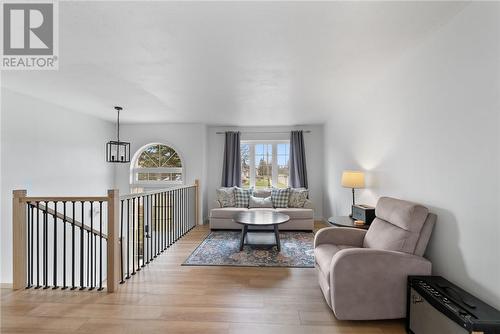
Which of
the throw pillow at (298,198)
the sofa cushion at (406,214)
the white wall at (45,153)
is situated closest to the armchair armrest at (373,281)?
the sofa cushion at (406,214)

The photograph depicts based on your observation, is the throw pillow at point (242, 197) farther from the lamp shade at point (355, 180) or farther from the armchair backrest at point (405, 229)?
the armchair backrest at point (405, 229)

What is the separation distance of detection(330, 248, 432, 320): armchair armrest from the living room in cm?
1

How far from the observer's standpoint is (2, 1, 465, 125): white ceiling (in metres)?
1.69

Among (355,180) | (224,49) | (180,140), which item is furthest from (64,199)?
(355,180)

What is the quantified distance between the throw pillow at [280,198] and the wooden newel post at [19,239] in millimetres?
4077

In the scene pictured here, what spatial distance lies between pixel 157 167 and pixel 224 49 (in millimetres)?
4383

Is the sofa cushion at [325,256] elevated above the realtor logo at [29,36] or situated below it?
below

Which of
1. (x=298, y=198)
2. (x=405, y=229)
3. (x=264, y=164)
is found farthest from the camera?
(x=264, y=164)

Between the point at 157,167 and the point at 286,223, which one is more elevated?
the point at 157,167

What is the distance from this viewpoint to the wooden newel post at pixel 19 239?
2475 millimetres

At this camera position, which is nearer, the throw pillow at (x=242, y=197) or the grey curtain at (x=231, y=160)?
the throw pillow at (x=242, y=197)

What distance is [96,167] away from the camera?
17.1 ft

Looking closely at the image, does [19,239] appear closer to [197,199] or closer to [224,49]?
[224,49]

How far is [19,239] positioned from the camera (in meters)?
2.52
